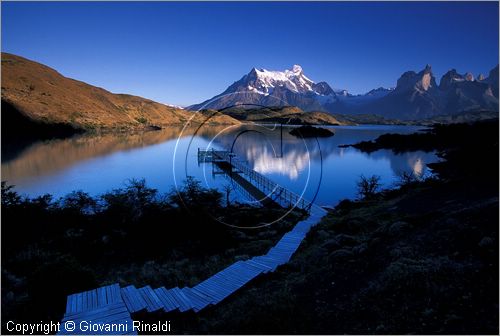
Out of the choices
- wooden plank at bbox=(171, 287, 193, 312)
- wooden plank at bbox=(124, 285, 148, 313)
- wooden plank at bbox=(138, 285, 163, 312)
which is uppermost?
wooden plank at bbox=(124, 285, 148, 313)

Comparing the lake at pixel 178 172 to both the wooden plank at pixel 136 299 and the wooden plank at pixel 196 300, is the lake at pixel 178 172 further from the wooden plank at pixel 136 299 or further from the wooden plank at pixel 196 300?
the wooden plank at pixel 136 299

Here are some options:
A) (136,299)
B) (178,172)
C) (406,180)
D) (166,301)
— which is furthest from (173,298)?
(178,172)

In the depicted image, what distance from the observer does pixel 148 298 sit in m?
11.6

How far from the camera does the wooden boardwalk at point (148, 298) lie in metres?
9.37

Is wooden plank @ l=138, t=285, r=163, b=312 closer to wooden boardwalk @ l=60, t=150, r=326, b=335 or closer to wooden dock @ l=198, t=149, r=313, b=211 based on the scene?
wooden boardwalk @ l=60, t=150, r=326, b=335

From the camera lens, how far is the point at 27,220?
965 inches

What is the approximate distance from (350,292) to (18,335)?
10.6 meters

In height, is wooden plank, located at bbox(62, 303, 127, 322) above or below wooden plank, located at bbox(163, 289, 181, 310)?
above

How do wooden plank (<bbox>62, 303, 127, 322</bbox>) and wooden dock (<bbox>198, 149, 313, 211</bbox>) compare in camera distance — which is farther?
wooden dock (<bbox>198, 149, 313, 211</bbox>)

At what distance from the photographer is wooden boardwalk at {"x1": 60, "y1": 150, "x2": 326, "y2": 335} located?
369 inches

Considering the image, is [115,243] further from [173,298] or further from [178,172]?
[178,172]

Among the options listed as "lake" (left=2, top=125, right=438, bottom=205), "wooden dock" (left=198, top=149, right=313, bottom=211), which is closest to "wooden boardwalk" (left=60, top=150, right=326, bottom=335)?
→ "wooden dock" (left=198, top=149, right=313, bottom=211)

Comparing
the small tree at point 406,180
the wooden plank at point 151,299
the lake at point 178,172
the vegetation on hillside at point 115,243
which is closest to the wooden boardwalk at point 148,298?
the wooden plank at point 151,299

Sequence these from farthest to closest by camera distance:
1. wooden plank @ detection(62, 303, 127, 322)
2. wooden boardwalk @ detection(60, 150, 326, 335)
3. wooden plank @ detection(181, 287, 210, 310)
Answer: wooden plank @ detection(181, 287, 210, 310) < wooden plank @ detection(62, 303, 127, 322) < wooden boardwalk @ detection(60, 150, 326, 335)
